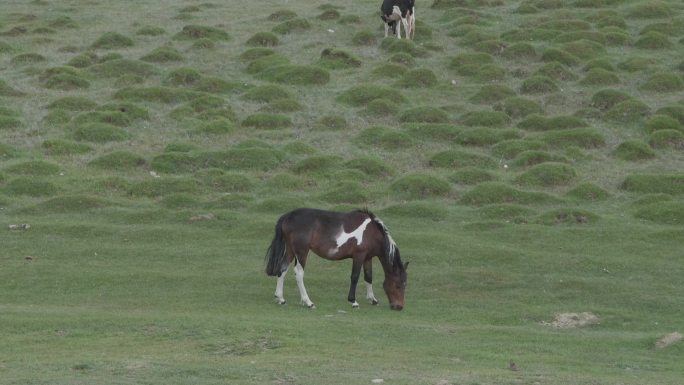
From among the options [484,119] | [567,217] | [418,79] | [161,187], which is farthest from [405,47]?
[567,217]

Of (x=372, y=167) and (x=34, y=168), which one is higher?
(x=34, y=168)

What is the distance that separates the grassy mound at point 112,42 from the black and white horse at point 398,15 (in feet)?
49.0

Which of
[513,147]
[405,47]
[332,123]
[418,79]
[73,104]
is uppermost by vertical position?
[405,47]

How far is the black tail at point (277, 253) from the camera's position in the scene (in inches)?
1041

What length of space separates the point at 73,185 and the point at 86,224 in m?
5.84

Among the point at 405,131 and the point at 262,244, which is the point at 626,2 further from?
the point at 262,244

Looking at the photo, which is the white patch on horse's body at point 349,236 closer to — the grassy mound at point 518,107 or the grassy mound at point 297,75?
the grassy mound at point 518,107

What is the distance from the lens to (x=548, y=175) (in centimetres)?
4197

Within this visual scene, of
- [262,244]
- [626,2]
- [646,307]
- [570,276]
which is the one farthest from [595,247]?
[626,2]

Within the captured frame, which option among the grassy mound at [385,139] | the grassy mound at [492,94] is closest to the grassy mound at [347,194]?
the grassy mound at [385,139]

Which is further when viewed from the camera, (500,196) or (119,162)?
(119,162)

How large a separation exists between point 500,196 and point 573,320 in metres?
14.5

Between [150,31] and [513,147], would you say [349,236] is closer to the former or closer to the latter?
[513,147]

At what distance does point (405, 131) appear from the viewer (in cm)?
4828
